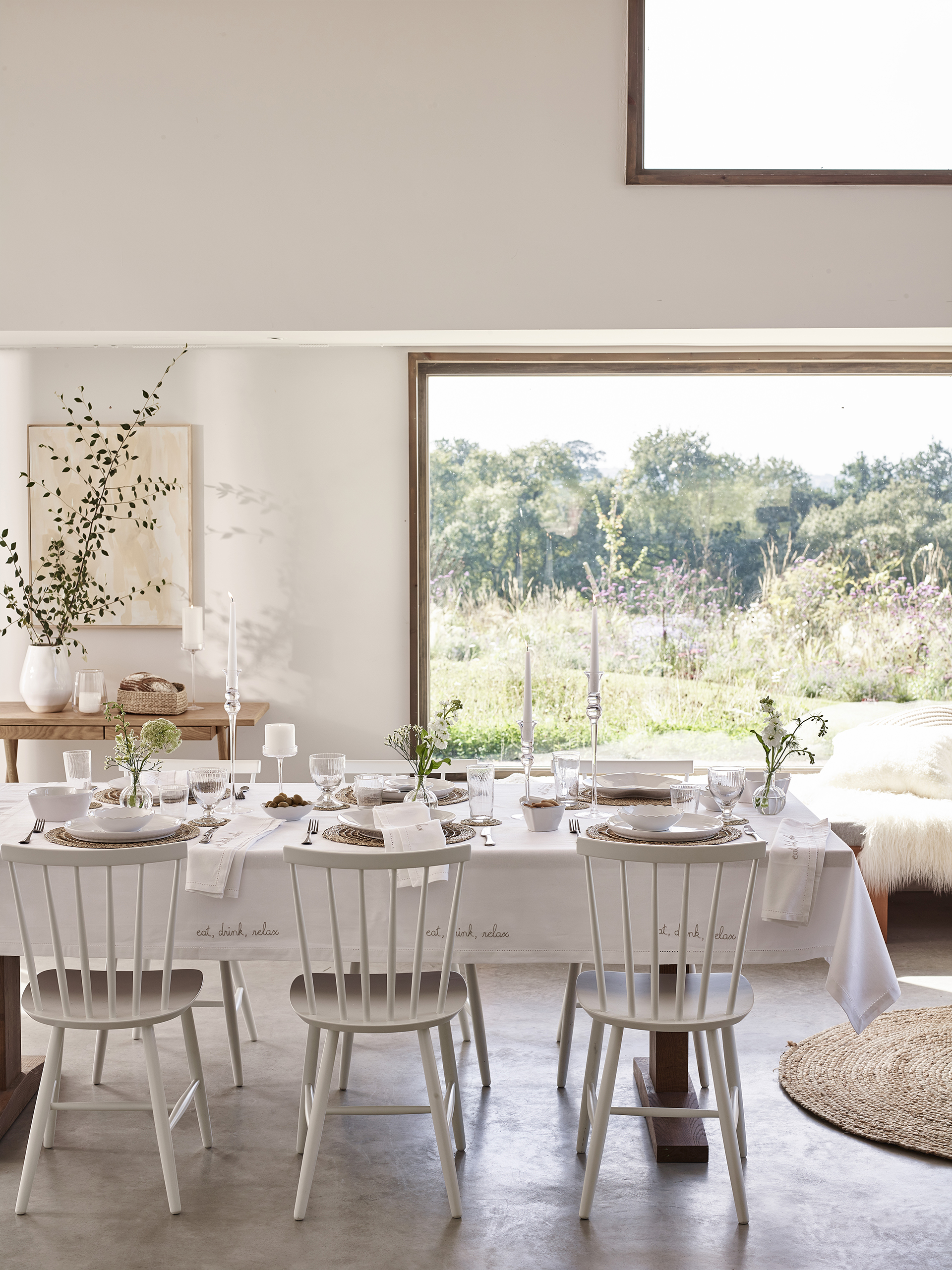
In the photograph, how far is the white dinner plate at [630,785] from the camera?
3.10 metres

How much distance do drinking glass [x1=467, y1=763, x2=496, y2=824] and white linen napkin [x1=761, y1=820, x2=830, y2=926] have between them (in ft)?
2.26

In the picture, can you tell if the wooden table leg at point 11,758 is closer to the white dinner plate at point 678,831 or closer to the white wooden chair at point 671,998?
the white dinner plate at point 678,831

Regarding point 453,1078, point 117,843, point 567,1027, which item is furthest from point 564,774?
point 117,843

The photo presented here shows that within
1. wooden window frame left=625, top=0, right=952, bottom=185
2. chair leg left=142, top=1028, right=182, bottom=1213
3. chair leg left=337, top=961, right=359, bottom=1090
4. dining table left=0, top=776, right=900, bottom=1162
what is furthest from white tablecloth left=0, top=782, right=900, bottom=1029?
wooden window frame left=625, top=0, right=952, bottom=185

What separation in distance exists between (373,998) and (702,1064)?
102 centimetres

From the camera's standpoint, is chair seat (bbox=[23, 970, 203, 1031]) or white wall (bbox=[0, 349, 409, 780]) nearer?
chair seat (bbox=[23, 970, 203, 1031])

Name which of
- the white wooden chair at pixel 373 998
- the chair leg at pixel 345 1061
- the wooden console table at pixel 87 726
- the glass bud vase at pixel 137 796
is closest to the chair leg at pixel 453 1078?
the white wooden chair at pixel 373 998

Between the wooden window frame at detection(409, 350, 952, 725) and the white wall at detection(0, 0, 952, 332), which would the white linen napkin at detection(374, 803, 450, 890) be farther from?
the white wall at detection(0, 0, 952, 332)

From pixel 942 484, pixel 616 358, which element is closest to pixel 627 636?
pixel 616 358

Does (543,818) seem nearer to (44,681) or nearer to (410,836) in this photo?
(410,836)

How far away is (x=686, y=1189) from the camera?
8.16 ft

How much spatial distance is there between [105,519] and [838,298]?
124 inches

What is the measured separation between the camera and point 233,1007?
2.97 metres

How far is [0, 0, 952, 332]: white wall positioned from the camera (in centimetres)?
438
